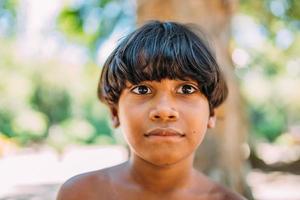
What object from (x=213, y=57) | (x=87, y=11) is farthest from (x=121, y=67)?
(x=87, y=11)

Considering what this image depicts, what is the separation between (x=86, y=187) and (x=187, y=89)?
328 millimetres

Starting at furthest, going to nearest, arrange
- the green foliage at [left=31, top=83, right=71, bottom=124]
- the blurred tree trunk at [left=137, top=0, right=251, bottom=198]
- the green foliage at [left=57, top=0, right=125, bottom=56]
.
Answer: the green foliage at [left=31, top=83, right=71, bottom=124], the green foliage at [left=57, top=0, right=125, bottom=56], the blurred tree trunk at [left=137, top=0, right=251, bottom=198]

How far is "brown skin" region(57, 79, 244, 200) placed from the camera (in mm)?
1051

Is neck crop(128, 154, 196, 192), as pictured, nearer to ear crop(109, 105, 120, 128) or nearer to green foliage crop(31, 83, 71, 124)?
ear crop(109, 105, 120, 128)

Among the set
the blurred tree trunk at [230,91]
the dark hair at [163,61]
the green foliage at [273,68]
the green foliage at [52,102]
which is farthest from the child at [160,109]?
the green foliage at [52,102]

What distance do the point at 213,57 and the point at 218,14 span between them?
2421 mm

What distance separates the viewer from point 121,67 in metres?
1.12

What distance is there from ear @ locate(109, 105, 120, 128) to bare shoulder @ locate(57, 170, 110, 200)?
5.1 inches

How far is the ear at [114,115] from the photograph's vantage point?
119cm

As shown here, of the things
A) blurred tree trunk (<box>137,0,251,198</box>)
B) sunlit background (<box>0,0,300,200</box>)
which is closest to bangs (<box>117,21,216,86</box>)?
blurred tree trunk (<box>137,0,251,198</box>)

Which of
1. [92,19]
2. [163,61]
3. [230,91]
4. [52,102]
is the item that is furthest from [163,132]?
[52,102]

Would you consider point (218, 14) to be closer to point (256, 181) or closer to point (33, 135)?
point (256, 181)

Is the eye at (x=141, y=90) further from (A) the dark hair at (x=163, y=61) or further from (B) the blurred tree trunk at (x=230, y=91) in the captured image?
(B) the blurred tree trunk at (x=230, y=91)

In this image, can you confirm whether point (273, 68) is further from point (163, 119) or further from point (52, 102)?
point (163, 119)
